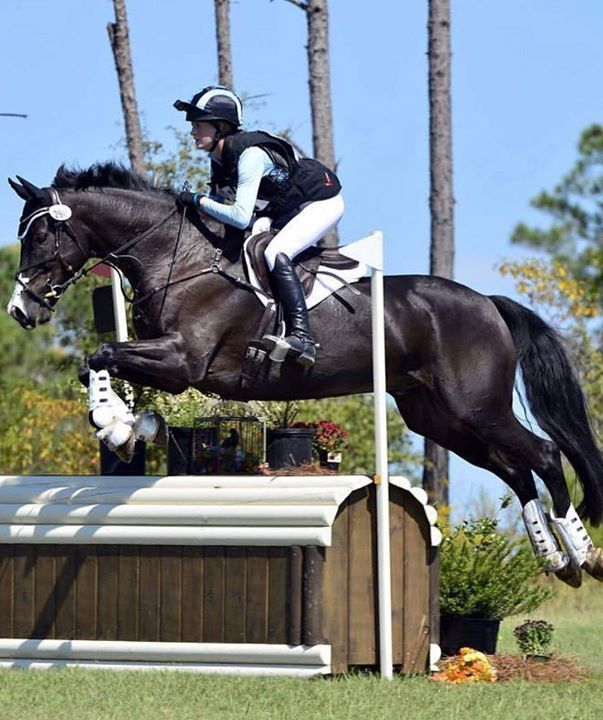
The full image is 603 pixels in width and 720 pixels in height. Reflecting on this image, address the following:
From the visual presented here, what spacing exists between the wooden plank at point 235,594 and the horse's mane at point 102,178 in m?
2.07

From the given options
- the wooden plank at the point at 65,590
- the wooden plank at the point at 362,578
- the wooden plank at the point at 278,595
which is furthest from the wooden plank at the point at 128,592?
the wooden plank at the point at 362,578

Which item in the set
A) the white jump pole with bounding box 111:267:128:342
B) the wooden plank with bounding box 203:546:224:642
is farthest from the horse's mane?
the wooden plank with bounding box 203:546:224:642

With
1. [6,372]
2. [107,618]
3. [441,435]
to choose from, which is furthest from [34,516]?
[6,372]

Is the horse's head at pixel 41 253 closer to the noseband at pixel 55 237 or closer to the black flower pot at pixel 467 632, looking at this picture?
the noseband at pixel 55 237

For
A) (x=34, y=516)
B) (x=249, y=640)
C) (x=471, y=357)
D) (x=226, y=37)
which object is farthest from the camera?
(x=226, y=37)

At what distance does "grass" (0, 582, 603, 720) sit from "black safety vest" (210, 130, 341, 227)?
7.83 ft

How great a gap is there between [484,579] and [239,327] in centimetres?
178

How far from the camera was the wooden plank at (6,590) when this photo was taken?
7.15 metres

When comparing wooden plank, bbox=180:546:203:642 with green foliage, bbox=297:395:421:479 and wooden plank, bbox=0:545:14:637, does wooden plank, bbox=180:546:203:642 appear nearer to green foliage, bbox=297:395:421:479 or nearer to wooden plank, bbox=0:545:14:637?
wooden plank, bbox=0:545:14:637

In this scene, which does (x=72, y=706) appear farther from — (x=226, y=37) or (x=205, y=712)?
(x=226, y=37)

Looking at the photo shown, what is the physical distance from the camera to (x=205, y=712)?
18.6 feet

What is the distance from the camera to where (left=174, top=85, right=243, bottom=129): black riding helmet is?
7.43m

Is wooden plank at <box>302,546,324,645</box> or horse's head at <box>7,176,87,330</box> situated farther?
horse's head at <box>7,176,87,330</box>

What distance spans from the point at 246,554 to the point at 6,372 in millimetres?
18533
